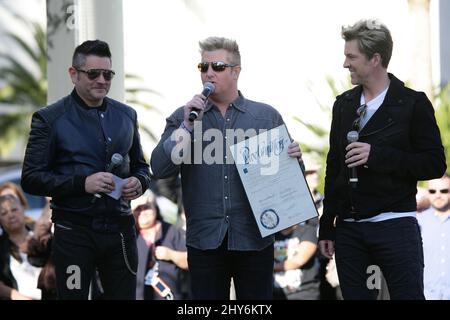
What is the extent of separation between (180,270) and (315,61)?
270 centimetres

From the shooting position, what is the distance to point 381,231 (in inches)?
190

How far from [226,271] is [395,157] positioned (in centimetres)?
109

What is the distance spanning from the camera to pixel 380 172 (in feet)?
15.8

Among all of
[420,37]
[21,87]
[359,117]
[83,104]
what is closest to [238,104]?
[359,117]

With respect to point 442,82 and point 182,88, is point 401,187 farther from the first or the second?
point 182,88

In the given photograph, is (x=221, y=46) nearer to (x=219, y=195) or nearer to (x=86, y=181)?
(x=219, y=195)

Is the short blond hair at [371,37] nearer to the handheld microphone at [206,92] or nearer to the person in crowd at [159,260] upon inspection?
the handheld microphone at [206,92]

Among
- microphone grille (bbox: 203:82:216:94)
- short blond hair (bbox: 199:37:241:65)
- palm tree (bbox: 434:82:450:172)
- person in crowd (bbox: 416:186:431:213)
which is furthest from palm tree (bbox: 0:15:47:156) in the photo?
microphone grille (bbox: 203:82:216:94)

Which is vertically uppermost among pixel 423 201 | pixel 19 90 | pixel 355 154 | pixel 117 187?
pixel 19 90

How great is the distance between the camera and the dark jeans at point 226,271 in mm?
4949

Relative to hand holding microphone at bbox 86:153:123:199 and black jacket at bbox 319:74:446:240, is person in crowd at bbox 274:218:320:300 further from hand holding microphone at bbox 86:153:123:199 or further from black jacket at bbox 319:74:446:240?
hand holding microphone at bbox 86:153:123:199

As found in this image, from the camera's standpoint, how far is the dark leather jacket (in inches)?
199

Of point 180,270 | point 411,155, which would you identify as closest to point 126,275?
point 411,155

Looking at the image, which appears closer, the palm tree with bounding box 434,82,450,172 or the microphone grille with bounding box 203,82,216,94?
the microphone grille with bounding box 203,82,216,94
